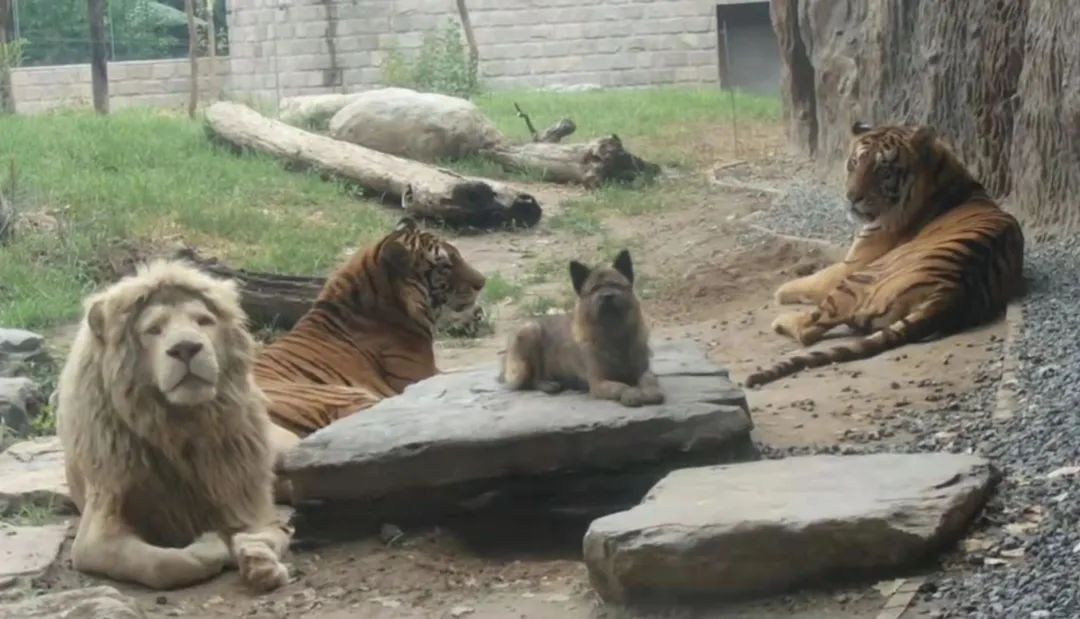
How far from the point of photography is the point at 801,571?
445 cm

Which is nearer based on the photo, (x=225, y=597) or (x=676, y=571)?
(x=676, y=571)

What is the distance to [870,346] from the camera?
7555 millimetres

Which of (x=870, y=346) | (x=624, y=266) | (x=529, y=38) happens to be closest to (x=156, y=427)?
(x=624, y=266)

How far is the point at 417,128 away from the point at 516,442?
10.4 m

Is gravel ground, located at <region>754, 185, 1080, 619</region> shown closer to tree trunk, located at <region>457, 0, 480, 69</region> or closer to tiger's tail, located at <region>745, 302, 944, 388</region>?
tiger's tail, located at <region>745, 302, 944, 388</region>

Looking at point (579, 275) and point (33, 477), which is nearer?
point (579, 275)

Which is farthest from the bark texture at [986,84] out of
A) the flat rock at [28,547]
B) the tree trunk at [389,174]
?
the flat rock at [28,547]

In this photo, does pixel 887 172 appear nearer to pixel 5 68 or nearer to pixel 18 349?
pixel 18 349

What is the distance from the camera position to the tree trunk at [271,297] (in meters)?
9.66

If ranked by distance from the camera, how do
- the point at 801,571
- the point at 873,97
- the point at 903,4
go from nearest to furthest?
the point at 801,571
the point at 903,4
the point at 873,97

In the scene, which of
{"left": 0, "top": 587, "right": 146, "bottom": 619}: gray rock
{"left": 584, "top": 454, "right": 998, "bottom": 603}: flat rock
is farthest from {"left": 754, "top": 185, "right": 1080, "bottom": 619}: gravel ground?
{"left": 0, "top": 587, "right": 146, "bottom": 619}: gray rock

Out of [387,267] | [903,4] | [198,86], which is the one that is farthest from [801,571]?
[198,86]

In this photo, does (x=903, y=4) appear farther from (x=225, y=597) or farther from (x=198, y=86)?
(x=198, y=86)

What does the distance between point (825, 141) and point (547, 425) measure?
968 centimetres
